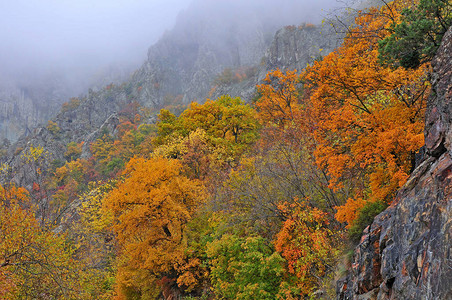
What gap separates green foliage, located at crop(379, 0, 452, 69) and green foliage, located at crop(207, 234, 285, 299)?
8442mm

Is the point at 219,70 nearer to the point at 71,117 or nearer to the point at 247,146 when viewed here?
the point at 71,117

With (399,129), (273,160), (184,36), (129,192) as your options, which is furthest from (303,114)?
(184,36)

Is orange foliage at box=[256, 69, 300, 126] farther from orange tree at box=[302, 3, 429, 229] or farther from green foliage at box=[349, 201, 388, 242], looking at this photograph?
green foliage at box=[349, 201, 388, 242]

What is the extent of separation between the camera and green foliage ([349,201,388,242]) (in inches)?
333

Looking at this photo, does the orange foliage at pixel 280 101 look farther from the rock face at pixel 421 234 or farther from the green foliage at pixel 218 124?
the rock face at pixel 421 234

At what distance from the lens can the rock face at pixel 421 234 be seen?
14.6ft

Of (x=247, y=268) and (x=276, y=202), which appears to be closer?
(x=247, y=268)

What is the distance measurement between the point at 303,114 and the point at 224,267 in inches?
461

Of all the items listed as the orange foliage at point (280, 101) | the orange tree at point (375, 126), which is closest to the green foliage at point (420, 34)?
the orange tree at point (375, 126)

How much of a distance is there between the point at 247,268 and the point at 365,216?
17.2 ft

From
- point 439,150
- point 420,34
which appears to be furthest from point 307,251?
point 420,34

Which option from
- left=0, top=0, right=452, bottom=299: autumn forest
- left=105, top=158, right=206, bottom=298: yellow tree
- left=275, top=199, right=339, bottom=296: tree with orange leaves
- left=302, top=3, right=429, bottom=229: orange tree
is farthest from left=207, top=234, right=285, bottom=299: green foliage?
left=105, top=158, right=206, bottom=298: yellow tree

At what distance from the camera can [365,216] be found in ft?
28.0

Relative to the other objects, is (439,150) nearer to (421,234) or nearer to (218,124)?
(421,234)
